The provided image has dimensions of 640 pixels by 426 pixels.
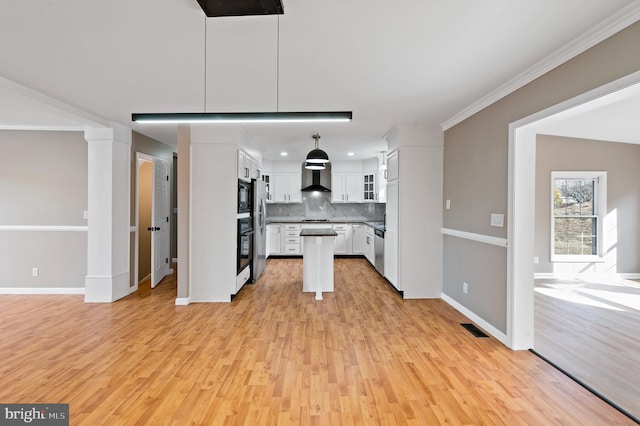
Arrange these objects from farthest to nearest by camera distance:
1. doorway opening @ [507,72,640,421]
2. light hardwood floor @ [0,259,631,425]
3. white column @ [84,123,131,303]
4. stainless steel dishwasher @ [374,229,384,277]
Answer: stainless steel dishwasher @ [374,229,384,277], white column @ [84,123,131,303], doorway opening @ [507,72,640,421], light hardwood floor @ [0,259,631,425]

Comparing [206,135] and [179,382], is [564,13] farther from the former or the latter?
[206,135]

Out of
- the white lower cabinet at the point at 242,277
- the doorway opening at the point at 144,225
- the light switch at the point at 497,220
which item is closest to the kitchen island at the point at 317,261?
the white lower cabinet at the point at 242,277

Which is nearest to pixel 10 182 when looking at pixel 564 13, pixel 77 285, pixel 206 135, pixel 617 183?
pixel 77 285

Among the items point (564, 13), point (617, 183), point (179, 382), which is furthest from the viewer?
point (617, 183)

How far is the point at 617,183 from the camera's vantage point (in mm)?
6074

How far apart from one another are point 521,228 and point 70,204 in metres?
5.84

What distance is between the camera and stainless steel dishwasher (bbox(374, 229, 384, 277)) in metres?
5.95

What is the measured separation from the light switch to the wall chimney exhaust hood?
2.74 meters

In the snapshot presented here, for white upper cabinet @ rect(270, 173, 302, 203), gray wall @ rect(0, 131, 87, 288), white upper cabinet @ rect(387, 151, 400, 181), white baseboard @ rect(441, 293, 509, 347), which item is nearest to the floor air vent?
white baseboard @ rect(441, 293, 509, 347)

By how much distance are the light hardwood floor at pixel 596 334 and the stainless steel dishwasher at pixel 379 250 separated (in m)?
2.42

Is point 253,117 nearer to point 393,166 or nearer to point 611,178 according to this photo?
point 393,166

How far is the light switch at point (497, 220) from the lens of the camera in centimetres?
326

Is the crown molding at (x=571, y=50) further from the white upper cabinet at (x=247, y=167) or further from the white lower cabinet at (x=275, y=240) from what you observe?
the white lower cabinet at (x=275, y=240)

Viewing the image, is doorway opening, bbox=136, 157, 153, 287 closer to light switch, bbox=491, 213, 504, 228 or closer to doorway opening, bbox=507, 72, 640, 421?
light switch, bbox=491, 213, 504, 228
